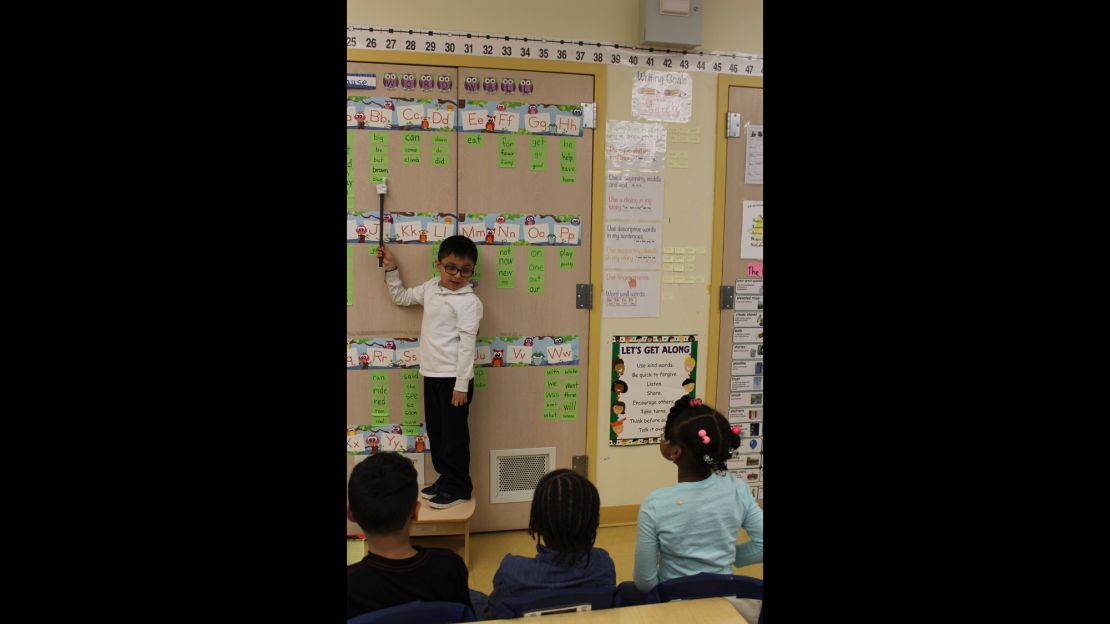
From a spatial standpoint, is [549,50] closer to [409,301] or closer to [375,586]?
[409,301]

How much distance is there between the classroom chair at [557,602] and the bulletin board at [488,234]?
5.06 ft

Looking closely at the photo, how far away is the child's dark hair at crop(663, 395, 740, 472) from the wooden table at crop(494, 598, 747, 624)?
22.2 inches

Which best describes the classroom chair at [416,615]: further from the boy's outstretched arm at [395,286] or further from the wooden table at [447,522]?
the boy's outstretched arm at [395,286]

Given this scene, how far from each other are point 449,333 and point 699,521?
56.3 inches

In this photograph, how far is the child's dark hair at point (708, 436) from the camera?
67.9 inches

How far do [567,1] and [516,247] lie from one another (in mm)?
1149

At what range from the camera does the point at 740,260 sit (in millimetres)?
3082

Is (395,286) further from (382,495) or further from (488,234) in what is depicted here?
(382,495)

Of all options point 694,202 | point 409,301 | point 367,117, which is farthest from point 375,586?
point 694,202

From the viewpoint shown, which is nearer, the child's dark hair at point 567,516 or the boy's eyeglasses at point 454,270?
the child's dark hair at point 567,516

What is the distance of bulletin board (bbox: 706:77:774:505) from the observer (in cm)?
302

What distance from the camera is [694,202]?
302 cm

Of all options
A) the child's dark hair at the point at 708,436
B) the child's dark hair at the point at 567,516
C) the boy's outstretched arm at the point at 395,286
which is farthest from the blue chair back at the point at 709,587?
the boy's outstretched arm at the point at 395,286

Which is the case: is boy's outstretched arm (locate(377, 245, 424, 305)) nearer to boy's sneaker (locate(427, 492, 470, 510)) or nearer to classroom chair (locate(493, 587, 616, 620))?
boy's sneaker (locate(427, 492, 470, 510))
